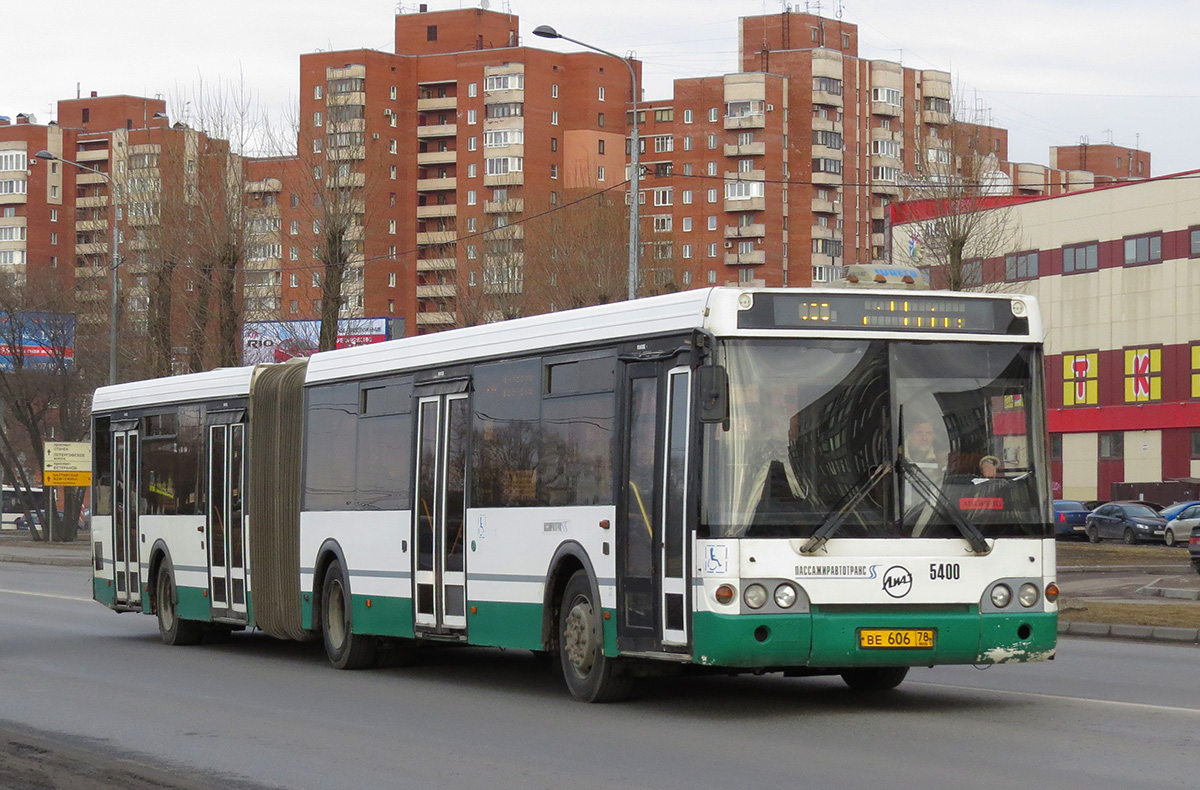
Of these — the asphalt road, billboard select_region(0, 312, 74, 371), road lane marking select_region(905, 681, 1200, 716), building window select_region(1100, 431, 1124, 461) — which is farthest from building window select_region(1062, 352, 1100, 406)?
road lane marking select_region(905, 681, 1200, 716)

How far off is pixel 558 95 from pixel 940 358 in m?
124

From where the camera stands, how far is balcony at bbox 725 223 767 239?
124 m

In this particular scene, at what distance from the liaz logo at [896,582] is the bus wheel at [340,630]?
263 inches

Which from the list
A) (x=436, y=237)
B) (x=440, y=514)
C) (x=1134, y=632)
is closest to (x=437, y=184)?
(x=436, y=237)

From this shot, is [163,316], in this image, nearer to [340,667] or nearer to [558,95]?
[340,667]

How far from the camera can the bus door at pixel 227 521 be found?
19.4 m

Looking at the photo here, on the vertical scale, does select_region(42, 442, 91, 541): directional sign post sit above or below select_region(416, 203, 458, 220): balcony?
below

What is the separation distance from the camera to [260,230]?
2060 inches

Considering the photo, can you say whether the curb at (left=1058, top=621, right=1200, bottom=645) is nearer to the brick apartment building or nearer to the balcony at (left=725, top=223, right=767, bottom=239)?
the brick apartment building

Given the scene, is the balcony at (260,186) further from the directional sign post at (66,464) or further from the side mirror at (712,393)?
the side mirror at (712,393)

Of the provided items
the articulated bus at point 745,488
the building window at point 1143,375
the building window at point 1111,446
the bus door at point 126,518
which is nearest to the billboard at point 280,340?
the building window at point 1143,375

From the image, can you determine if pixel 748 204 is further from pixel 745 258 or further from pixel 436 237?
pixel 436 237

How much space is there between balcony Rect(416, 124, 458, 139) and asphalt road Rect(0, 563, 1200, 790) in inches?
4768

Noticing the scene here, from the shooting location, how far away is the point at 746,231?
409 ft
